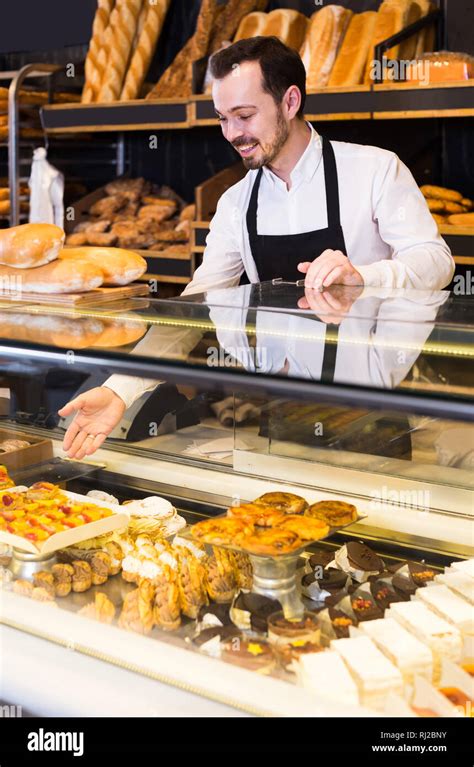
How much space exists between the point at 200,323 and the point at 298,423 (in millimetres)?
488

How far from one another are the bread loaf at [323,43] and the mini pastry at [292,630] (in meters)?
2.47

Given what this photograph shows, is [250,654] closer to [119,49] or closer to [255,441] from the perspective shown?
[255,441]

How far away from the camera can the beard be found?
239cm

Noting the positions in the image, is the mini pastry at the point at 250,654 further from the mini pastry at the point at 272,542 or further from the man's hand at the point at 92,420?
the man's hand at the point at 92,420

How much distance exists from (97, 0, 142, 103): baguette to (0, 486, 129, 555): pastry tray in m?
2.77

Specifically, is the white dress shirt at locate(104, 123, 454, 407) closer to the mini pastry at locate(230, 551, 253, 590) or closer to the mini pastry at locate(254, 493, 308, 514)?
the mini pastry at locate(254, 493, 308, 514)

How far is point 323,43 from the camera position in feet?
11.3

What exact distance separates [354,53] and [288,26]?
16.0 inches

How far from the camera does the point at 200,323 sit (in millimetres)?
1431

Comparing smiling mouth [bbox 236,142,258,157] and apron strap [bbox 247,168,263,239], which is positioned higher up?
smiling mouth [bbox 236,142,258,157]

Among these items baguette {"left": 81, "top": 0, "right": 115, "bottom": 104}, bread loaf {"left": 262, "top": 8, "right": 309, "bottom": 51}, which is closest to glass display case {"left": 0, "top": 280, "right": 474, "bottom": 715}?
bread loaf {"left": 262, "top": 8, "right": 309, "bottom": 51}

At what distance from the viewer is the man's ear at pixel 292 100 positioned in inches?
94.6

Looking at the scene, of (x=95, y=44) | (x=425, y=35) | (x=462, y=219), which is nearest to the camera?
(x=462, y=219)

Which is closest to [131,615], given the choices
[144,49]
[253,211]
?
[253,211]
